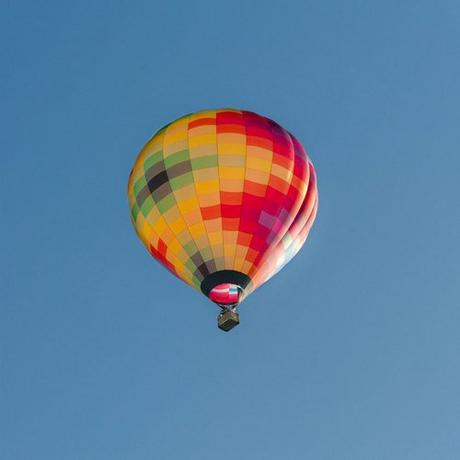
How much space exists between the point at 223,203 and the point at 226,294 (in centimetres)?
214

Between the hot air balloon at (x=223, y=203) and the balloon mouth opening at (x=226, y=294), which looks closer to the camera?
the balloon mouth opening at (x=226, y=294)

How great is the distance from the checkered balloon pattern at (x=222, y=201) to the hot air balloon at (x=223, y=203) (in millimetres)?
23

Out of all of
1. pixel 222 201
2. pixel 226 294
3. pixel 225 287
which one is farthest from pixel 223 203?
pixel 226 294

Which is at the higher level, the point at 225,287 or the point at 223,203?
the point at 223,203

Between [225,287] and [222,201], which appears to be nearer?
[225,287]

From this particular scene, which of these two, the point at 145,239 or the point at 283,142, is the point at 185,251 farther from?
the point at 283,142

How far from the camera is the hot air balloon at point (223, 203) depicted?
26.5m

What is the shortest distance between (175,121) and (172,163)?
158 cm

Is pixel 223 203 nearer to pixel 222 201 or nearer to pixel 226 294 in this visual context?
pixel 222 201

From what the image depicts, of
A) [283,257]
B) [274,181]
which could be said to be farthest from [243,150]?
[283,257]

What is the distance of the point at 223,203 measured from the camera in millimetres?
26688

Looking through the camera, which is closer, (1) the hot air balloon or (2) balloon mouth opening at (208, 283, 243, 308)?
(2) balloon mouth opening at (208, 283, 243, 308)

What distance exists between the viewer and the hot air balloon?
26.5m

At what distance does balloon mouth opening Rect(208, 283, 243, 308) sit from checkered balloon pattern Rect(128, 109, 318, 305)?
0.08ft
